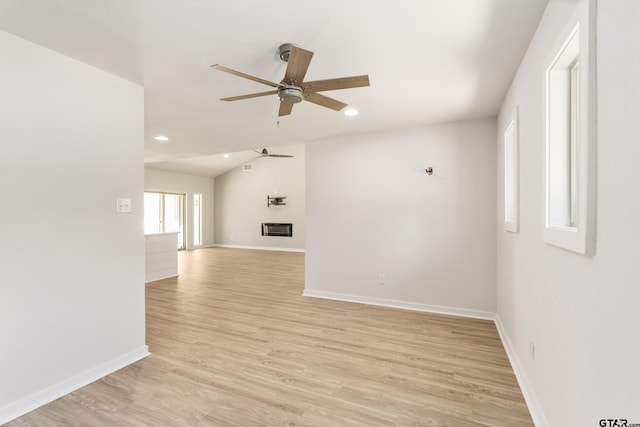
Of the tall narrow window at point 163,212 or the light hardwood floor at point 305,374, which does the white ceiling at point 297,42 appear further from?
the tall narrow window at point 163,212

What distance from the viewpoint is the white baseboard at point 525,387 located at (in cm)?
177

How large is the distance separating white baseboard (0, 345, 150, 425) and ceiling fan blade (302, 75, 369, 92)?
264 centimetres

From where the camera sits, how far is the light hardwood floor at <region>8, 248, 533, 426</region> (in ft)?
6.25

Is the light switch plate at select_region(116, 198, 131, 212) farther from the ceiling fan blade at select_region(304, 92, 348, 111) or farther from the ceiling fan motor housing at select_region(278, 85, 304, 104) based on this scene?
the ceiling fan blade at select_region(304, 92, 348, 111)

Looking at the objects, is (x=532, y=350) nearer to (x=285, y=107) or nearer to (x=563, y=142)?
(x=563, y=142)

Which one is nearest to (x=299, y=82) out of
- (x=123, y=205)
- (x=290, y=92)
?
(x=290, y=92)

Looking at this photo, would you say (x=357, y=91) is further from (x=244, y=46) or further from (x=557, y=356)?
(x=557, y=356)

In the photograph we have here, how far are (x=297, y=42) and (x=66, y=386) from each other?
9.49 feet

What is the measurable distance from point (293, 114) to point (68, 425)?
10.4 feet

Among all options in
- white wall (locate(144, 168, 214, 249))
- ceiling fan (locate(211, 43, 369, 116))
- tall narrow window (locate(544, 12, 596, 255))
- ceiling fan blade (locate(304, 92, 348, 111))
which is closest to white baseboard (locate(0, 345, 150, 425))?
ceiling fan (locate(211, 43, 369, 116))

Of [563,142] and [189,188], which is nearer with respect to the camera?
[563,142]

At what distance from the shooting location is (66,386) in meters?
2.15

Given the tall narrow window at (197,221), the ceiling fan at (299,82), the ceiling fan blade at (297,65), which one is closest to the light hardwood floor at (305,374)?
the ceiling fan at (299,82)

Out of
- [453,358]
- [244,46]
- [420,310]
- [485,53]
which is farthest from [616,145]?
[420,310]
